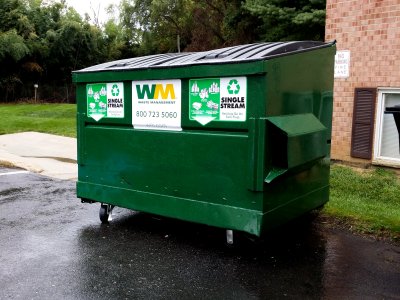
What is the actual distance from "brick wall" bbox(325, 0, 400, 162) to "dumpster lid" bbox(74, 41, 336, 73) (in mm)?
3294

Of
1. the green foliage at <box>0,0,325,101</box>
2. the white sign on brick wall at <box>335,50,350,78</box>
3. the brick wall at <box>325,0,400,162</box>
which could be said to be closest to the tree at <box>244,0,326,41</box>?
the green foliage at <box>0,0,325,101</box>

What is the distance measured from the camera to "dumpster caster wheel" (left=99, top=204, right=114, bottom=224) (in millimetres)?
5434

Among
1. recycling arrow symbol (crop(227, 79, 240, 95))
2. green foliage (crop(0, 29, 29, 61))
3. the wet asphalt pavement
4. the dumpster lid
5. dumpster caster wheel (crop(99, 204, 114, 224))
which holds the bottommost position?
the wet asphalt pavement

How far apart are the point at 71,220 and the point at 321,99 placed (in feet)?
10.7

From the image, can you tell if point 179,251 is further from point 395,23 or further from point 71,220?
point 395,23

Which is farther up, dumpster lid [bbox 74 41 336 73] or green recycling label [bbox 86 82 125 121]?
dumpster lid [bbox 74 41 336 73]

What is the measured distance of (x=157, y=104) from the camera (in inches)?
183

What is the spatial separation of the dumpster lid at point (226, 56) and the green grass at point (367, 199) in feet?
6.51

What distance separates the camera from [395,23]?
754cm

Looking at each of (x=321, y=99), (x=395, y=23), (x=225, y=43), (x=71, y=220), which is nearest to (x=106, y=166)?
(x=71, y=220)

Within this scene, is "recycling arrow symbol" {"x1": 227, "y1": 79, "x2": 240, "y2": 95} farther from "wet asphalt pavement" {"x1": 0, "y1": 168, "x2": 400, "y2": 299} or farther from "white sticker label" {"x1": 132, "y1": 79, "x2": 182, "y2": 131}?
"wet asphalt pavement" {"x1": 0, "y1": 168, "x2": 400, "y2": 299}

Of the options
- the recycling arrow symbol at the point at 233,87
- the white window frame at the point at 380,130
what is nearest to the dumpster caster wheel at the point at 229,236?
the recycling arrow symbol at the point at 233,87

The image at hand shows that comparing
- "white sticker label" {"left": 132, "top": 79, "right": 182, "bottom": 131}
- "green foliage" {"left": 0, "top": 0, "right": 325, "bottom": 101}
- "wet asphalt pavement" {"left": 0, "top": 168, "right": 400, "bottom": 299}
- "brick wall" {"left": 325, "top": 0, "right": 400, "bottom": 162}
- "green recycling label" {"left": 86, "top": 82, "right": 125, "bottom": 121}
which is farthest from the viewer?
"green foliage" {"left": 0, "top": 0, "right": 325, "bottom": 101}

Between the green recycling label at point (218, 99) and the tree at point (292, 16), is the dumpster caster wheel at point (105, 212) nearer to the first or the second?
the green recycling label at point (218, 99)
